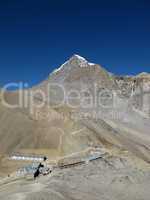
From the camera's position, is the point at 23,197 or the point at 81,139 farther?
the point at 81,139

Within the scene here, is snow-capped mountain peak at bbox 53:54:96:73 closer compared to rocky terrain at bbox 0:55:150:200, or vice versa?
rocky terrain at bbox 0:55:150:200

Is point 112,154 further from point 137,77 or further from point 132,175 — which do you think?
point 137,77

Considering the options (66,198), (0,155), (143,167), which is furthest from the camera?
(0,155)

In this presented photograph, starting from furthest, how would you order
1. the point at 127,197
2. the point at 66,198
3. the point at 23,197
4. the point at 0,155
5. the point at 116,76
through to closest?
the point at 116,76 → the point at 0,155 → the point at 127,197 → the point at 66,198 → the point at 23,197

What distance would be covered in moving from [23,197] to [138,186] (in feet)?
45.8

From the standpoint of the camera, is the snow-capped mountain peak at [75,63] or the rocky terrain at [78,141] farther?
the snow-capped mountain peak at [75,63]

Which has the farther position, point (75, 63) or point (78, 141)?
point (75, 63)

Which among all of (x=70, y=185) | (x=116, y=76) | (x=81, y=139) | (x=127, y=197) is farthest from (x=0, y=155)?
(x=116, y=76)

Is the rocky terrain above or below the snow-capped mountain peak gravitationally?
below

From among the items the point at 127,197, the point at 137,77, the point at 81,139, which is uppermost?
the point at 137,77

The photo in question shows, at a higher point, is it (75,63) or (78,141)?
(75,63)

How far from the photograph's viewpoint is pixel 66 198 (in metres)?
32.2

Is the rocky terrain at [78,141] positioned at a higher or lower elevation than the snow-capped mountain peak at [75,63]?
lower

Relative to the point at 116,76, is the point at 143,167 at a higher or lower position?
lower
